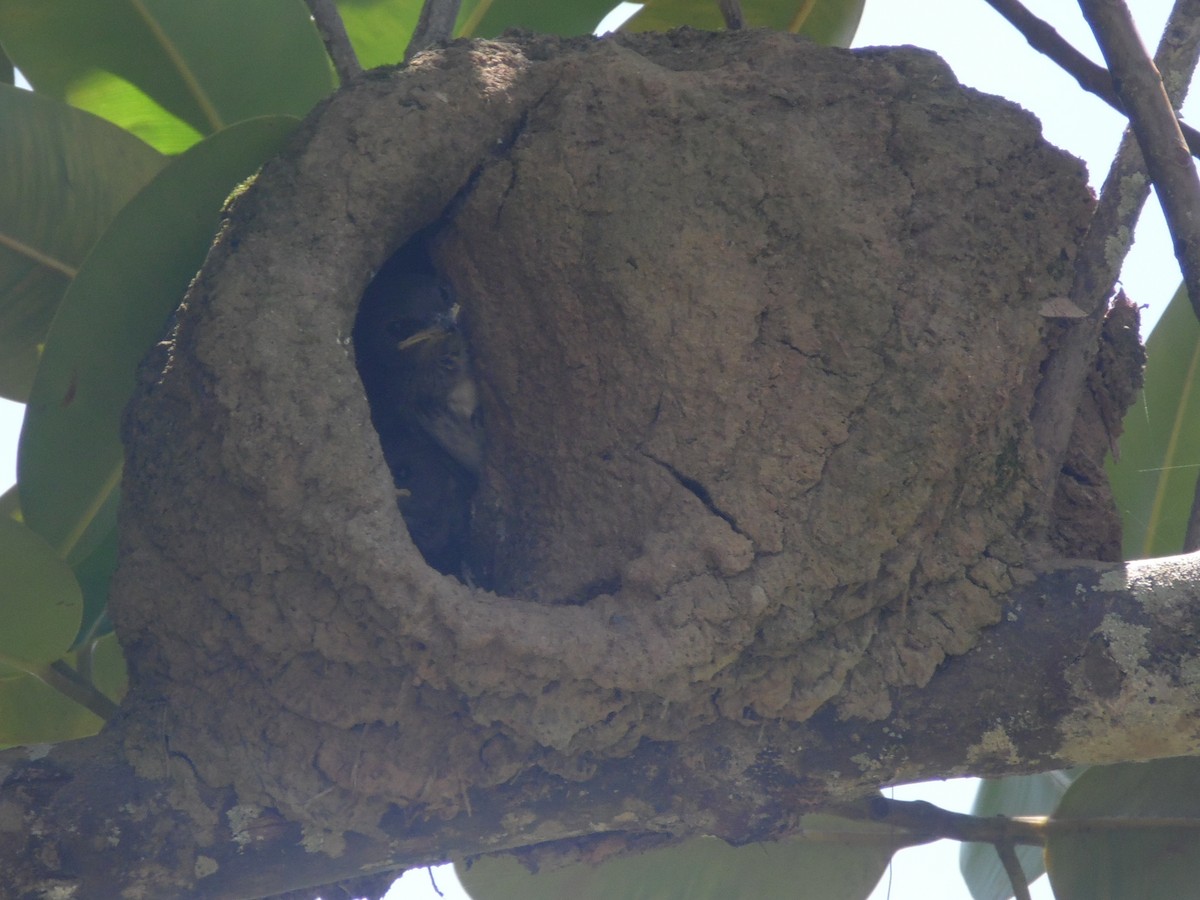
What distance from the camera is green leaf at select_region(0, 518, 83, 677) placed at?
316 cm

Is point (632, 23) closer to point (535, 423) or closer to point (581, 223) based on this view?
point (581, 223)

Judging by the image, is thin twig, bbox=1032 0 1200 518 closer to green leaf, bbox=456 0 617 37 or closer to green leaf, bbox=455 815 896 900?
green leaf, bbox=455 815 896 900

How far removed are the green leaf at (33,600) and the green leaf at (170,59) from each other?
4.87ft

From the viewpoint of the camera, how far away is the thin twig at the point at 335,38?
367 centimetres

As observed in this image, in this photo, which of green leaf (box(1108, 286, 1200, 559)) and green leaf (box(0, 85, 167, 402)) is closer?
green leaf (box(0, 85, 167, 402))

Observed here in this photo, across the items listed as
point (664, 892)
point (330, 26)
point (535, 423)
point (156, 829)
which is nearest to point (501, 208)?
point (535, 423)

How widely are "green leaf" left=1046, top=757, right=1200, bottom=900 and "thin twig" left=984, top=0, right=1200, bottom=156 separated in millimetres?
1738

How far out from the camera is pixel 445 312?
14.3 ft

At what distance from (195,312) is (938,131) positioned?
193 centimetres

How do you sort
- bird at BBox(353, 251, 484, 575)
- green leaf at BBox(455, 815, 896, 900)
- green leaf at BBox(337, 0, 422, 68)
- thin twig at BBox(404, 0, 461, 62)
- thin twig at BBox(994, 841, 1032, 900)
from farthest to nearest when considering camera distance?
green leaf at BBox(337, 0, 422, 68)
green leaf at BBox(455, 815, 896, 900)
bird at BBox(353, 251, 484, 575)
thin twig at BBox(404, 0, 461, 62)
thin twig at BBox(994, 841, 1032, 900)

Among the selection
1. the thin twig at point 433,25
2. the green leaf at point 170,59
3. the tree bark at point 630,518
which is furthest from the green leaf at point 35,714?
the thin twig at point 433,25

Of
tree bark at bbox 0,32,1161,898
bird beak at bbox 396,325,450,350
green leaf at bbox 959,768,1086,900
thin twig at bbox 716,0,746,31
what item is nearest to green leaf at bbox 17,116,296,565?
tree bark at bbox 0,32,1161,898

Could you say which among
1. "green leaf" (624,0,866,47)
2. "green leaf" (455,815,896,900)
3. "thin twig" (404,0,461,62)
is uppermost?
"green leaf" (624,0,866,47)

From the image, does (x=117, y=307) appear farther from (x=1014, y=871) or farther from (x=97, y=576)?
(x=1014, y=871)
